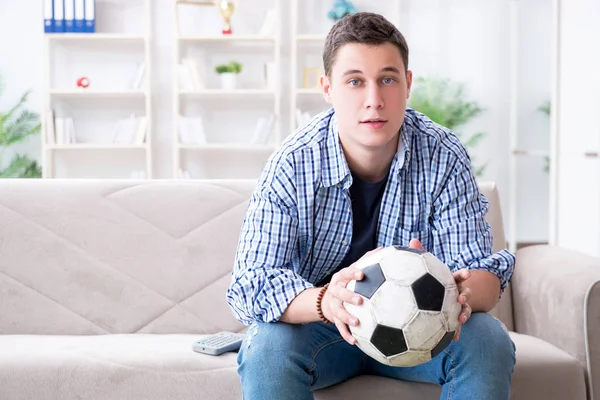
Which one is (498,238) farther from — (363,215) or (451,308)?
(451,308)

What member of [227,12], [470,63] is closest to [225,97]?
[227,12]

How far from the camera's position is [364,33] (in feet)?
5.33

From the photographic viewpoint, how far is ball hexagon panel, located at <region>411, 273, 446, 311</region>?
1.29m

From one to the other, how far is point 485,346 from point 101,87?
16.8ft

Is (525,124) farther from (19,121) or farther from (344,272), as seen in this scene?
(344,272)

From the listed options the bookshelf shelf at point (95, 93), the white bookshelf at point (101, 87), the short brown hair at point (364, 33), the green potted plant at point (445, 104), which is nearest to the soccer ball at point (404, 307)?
the short brown hair at point (364, 33)

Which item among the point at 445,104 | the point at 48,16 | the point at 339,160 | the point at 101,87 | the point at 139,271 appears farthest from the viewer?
the point at 101,87

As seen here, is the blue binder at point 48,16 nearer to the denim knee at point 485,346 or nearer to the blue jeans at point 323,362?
the blue jeans at point 323,362

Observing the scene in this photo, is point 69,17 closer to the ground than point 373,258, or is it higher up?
higher up

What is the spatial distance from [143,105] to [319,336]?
4.79 m

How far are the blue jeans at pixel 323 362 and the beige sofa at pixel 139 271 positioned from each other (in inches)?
13.3

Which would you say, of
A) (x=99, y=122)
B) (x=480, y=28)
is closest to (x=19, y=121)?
(x=99, y=122)

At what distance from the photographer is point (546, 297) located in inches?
77.3

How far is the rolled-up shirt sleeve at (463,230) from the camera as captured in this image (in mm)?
1639
